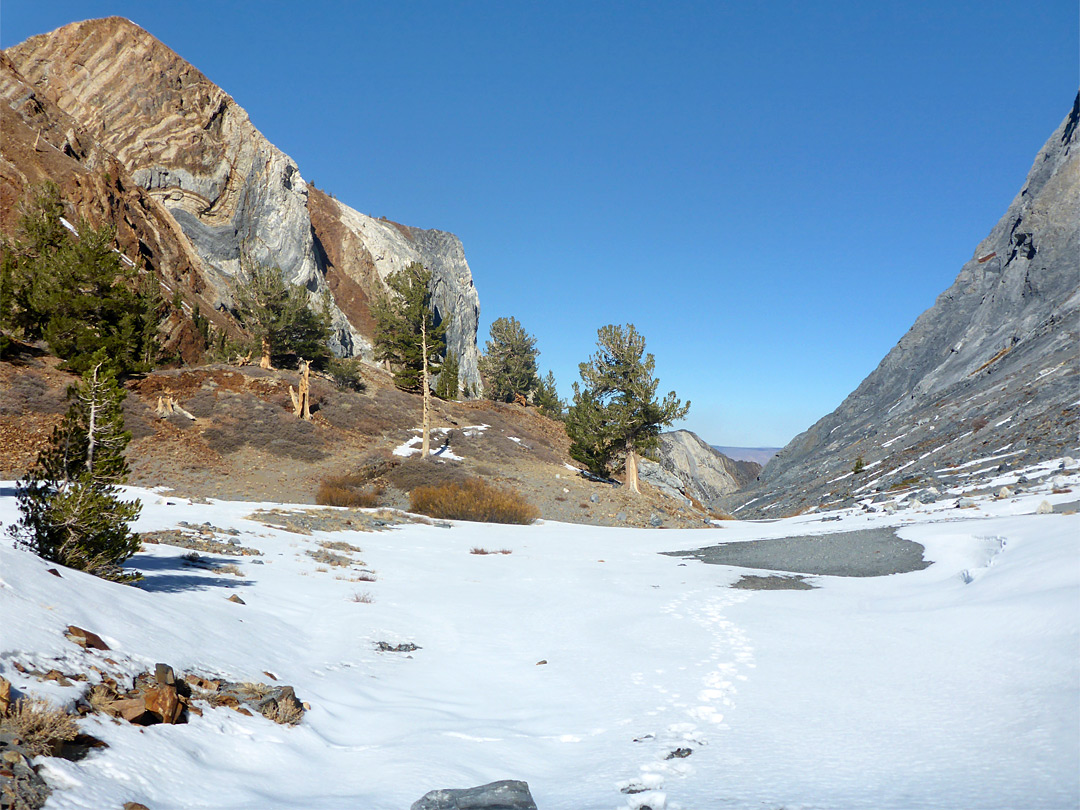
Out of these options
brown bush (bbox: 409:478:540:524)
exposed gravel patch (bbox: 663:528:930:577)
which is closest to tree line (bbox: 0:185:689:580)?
brown bush (bbox: 409:478:540:524)

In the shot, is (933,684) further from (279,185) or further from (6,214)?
(279,185)

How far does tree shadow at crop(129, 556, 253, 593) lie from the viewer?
7.12m

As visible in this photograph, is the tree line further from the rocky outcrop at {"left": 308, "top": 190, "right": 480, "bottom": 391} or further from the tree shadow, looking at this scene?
the rocky outcrop at {"left": 308, "top": 190, "right": 480, "bottom": 391}

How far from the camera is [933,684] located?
4898 millimetres

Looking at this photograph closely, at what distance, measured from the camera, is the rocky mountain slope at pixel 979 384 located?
28791mm

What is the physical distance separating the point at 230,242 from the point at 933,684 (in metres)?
66.8

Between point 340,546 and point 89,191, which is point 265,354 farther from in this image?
point 340,546

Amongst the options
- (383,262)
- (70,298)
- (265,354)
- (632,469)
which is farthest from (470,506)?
(383,262)

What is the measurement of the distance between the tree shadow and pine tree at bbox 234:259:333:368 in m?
32.6

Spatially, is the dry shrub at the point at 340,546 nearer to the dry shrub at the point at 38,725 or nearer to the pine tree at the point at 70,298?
the dry shrub at the point at 38,725

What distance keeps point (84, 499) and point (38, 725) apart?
4066 millimetres

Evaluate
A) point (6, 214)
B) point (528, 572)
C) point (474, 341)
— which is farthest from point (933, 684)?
point (474, 341)

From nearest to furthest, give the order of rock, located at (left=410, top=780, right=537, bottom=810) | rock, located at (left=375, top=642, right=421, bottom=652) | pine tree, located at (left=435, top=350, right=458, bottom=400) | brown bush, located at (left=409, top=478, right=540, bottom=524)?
rock, located at (left=410, top=780, right=537, bottom=810) < rock, located at (left=375, top=642, right=421, bottom=652) < brown bush, located at (left=409, top=478, right=540, bottom=524) < pine tree, located at (left=435, top=350, right=458, bottom=400)

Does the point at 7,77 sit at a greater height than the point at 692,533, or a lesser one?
greater
